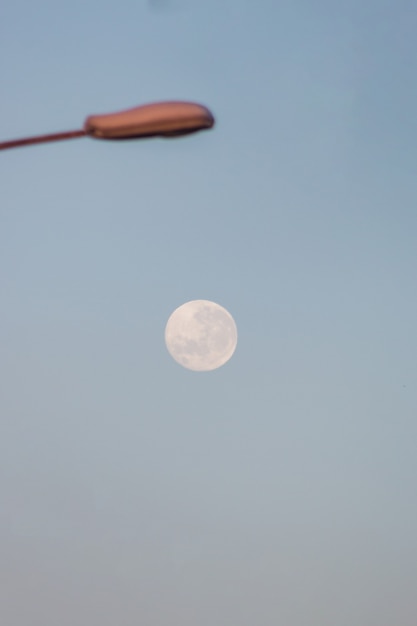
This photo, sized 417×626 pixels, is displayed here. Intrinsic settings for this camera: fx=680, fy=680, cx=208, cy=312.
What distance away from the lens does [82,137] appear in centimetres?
126

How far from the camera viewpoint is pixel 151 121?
4.01 ft

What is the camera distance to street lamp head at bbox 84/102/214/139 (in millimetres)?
1223

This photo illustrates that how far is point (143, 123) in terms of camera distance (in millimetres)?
1221

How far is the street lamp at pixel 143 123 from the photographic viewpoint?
4.01 ft

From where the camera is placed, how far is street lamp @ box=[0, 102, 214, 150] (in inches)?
48.1

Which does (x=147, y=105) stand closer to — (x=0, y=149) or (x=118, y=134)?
(x=118, y=134)

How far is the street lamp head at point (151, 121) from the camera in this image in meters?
1.22

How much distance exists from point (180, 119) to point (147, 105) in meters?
0.06

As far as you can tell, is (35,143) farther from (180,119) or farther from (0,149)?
(180,119)

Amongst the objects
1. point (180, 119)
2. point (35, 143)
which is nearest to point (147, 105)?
point (180, 119)

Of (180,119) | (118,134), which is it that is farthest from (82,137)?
(180,119)

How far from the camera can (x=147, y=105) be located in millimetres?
1230

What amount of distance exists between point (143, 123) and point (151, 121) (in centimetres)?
A: 1

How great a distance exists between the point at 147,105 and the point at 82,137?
0.14m
